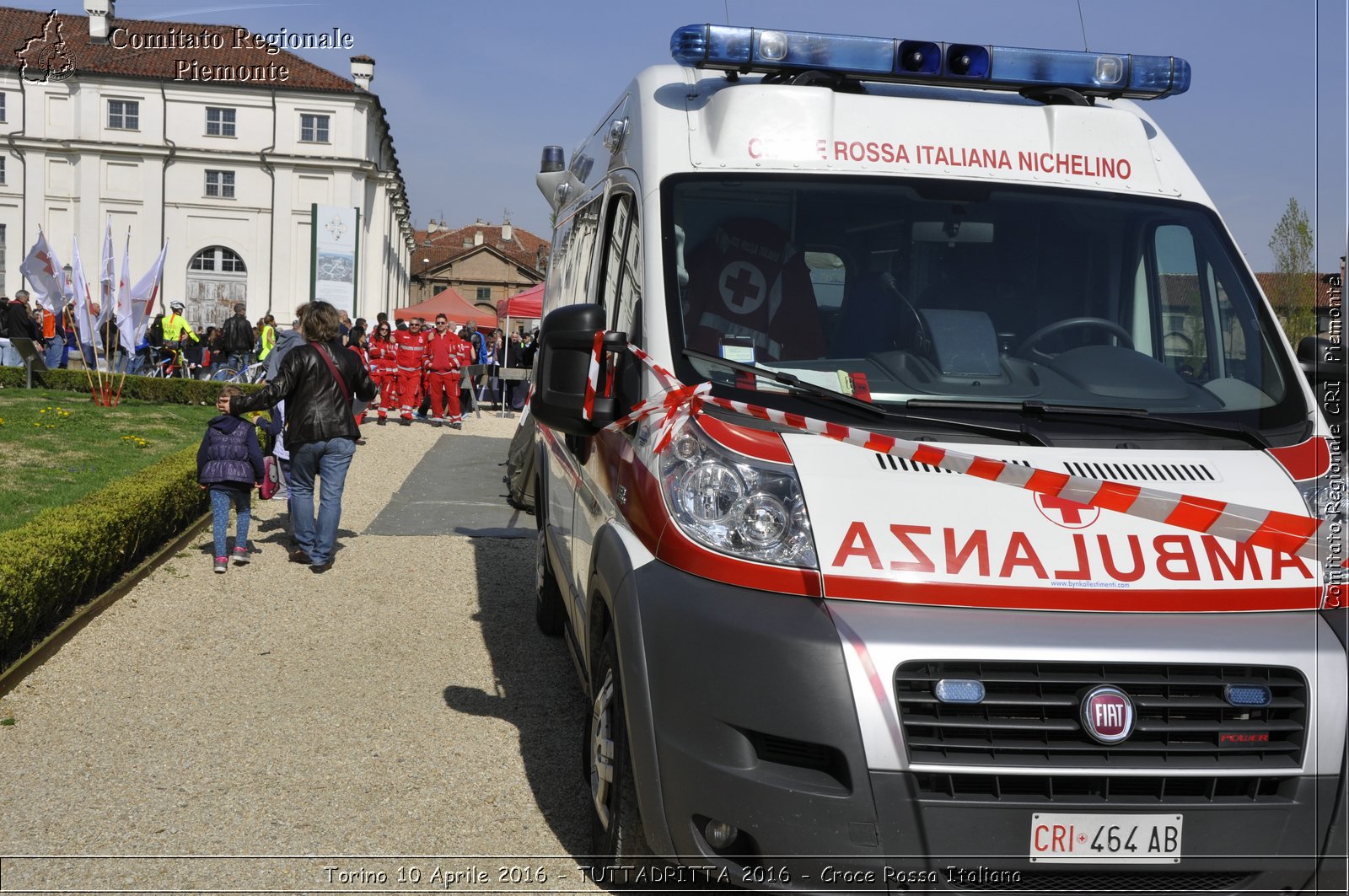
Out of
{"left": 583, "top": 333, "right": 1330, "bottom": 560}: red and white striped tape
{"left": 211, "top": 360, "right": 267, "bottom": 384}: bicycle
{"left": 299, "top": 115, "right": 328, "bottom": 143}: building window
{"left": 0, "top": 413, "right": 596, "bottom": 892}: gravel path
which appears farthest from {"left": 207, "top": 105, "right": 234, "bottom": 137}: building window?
{"left": 583, "top": 333, "right": 1330, "bottom": 560}: red and white striped tape

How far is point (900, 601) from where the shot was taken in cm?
311

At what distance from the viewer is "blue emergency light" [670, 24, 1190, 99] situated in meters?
4.43

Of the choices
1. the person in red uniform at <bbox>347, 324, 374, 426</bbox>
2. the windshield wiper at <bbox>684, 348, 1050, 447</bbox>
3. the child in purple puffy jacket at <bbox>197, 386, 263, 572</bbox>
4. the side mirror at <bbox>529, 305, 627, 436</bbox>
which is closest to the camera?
the windshield wiper at <bbox>684, 348, 1050, 447</bbox>

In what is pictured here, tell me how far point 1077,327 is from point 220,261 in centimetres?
5711

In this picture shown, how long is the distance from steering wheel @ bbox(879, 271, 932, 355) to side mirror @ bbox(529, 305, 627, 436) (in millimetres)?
919

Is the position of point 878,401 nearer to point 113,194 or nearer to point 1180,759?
point 1180,759

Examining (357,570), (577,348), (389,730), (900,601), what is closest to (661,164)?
(577,348)

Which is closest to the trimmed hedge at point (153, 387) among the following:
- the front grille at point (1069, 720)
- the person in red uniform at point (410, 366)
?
the person in red uniform at point (410, 366)

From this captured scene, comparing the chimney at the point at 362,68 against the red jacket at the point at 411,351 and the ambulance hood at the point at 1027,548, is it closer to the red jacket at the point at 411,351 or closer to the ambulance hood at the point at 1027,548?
the red jacket at the point at 411,351

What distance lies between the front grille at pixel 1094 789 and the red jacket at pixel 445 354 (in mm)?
19841

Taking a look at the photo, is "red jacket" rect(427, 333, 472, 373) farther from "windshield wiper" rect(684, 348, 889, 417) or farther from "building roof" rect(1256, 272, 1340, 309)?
"windshield wiper" rect(684, 348, 889, 417)

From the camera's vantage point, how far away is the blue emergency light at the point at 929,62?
443 cm

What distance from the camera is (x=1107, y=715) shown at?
9.83 feet

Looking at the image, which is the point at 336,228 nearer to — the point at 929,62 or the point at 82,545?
the point at 82,545
